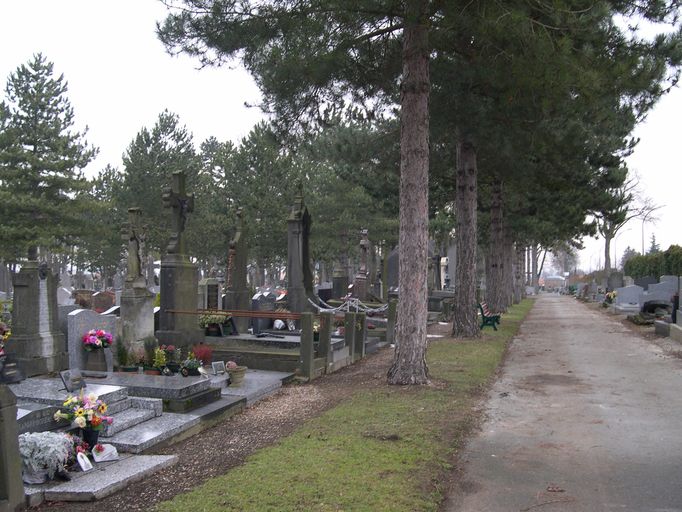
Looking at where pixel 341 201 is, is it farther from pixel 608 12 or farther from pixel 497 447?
pixel 497 447

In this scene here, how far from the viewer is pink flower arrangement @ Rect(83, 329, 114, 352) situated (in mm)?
9023

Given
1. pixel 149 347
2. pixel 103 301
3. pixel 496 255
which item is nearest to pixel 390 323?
pixel 149 347

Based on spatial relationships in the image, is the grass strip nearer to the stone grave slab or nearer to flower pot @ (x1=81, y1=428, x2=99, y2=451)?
flower pot @ (x1=81, y1=428, x2=99, y2=451)

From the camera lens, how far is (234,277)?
15.2 metres

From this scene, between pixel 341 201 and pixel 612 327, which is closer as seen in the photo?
pixel 612 327

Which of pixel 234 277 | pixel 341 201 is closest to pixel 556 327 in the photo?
pixel 234 277

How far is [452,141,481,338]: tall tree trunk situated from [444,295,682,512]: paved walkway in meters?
3.60

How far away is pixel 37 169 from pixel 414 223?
96.0ft

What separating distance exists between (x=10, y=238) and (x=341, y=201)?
19.3 m

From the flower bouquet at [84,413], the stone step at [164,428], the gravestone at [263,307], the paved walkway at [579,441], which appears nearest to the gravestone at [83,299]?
the gravestone at [263,307]

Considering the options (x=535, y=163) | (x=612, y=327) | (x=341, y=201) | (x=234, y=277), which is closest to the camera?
(x=234, y=277)

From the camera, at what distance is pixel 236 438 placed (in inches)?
265

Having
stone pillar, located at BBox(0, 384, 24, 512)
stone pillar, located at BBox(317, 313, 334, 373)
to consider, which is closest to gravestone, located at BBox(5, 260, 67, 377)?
stone pillar, located at BBox(317, 313, 334, 373)

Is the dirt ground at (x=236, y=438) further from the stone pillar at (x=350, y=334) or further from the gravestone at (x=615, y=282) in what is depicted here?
the gravestone at (x=615, y=282)
